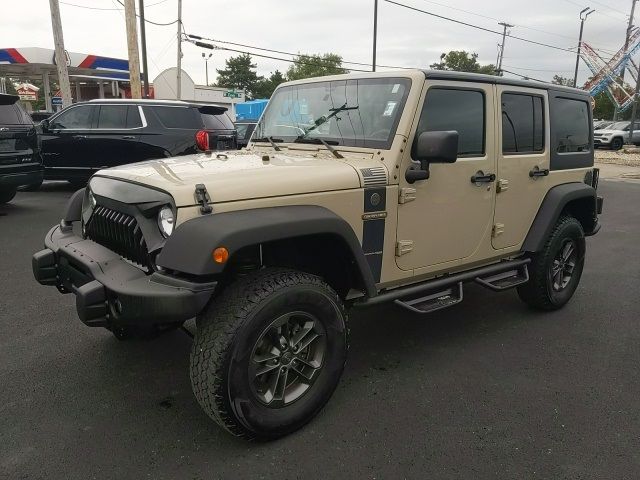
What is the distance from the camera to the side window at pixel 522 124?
366 cm

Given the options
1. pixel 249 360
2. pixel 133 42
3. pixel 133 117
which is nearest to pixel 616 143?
pixel 133 42

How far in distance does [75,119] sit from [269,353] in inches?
343

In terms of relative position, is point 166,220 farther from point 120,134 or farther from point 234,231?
point 120,134

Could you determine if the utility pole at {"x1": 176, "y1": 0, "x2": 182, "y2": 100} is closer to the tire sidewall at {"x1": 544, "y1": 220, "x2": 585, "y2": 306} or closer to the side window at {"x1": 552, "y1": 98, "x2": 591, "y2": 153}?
the side window at {"x1": 552, "y1": 98, "x2": 591, "y2": 153}

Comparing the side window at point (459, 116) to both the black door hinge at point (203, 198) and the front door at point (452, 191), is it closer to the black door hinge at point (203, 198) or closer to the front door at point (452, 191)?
the front door at point (452, 191)

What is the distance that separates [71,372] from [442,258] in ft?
8.14

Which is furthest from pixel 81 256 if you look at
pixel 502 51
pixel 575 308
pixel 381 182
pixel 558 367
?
pixel 502 51

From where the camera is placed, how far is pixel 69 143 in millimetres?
9453

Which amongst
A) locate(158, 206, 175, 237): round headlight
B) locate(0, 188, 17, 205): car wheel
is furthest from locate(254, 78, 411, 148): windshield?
locate(0, 188, 17, 205): car wheel

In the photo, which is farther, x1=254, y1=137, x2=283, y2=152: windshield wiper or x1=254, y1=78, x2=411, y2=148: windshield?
x1=254, y1=137, x2=283, y2=152: windshield wiper

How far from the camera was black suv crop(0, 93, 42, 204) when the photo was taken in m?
7.63

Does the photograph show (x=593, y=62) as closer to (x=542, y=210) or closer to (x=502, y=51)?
(x=502, y=51)

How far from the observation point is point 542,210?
4051mm

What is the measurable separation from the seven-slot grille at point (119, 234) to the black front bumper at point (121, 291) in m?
0.05
